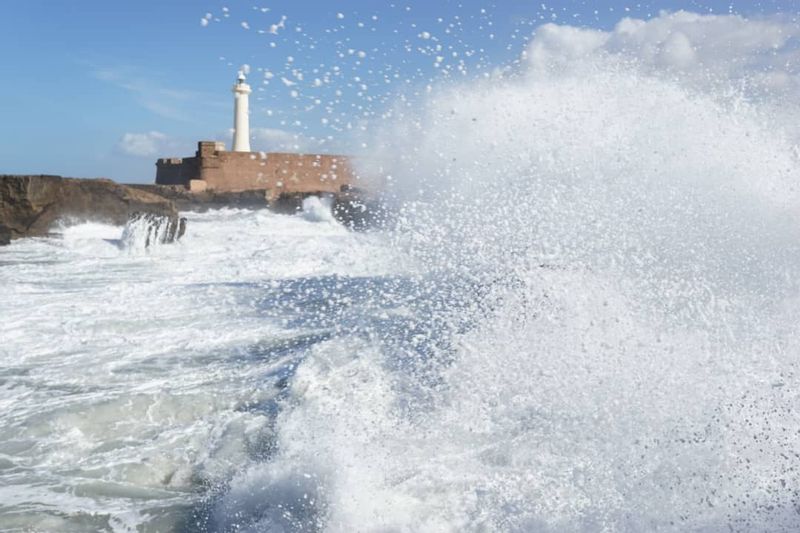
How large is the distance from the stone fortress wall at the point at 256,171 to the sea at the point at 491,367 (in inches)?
673

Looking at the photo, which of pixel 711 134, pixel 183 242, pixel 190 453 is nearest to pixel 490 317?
pixel 190 453

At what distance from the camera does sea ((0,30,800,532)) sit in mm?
3053

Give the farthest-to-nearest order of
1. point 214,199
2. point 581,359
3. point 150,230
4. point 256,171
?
point 256,171 → point 214,199 → point 150,230 → point 581,359

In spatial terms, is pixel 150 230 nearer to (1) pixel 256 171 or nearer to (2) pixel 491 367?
(2) pixel 491 367

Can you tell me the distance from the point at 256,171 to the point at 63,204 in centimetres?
1211

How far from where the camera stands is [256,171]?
88.7 feet

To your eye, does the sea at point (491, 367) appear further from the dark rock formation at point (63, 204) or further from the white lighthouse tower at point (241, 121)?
the white lighthouse tower at point (241, 121)

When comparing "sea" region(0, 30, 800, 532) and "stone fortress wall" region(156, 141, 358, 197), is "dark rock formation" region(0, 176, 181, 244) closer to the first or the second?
"sea" region(0, 30, 800, 532)

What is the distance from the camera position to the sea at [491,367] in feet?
10.0

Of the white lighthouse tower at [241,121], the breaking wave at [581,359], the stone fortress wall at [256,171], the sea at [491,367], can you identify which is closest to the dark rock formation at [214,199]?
Result: the stone fortress wall at [256,171]

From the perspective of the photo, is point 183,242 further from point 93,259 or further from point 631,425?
point 631,425

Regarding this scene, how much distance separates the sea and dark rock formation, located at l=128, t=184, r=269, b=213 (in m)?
14.2

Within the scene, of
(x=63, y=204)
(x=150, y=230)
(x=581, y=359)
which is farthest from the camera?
(x=63, y=204)

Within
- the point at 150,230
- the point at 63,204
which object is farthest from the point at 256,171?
the point at 150,230
